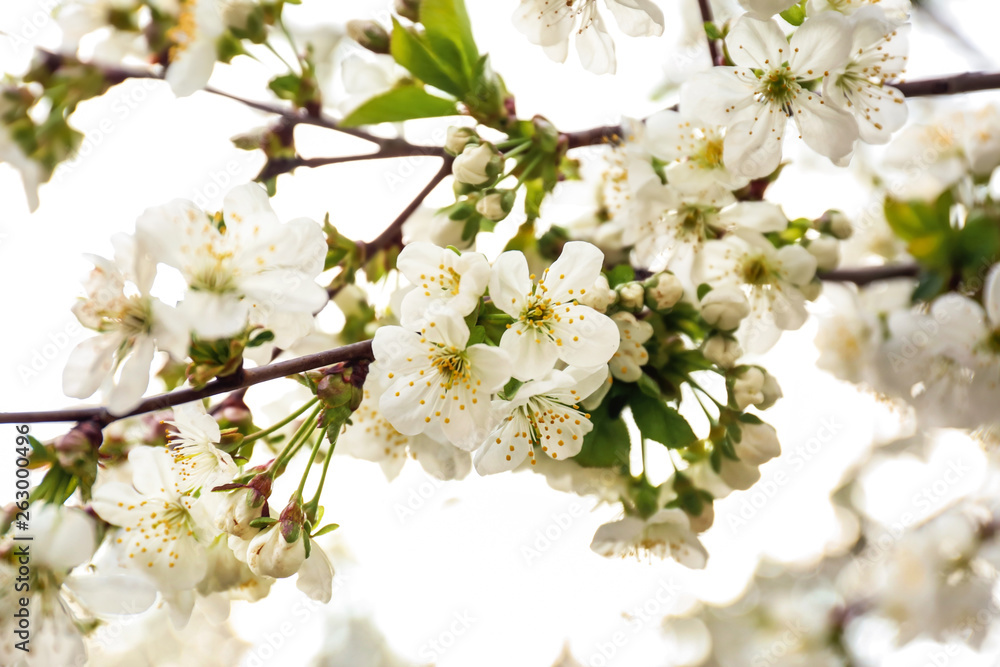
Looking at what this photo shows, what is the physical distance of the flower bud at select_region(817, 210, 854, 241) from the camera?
872 millimetres

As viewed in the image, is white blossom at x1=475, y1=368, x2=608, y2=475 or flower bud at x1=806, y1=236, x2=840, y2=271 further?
flower bud at x1=806, y1=236, x2=840, y2=271

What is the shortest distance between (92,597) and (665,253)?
29.2 inches

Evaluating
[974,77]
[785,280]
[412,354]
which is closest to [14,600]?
[412,354]

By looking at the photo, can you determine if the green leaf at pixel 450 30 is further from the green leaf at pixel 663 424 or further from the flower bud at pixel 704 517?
the flower bud at pixel 704 517

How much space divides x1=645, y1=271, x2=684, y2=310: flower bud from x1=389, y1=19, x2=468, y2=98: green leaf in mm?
323

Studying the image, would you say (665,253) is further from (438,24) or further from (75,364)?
(75,364)

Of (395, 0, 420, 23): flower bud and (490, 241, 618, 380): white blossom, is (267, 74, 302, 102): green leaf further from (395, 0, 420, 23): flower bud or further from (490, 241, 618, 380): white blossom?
(490, 241, 618, 380): white blossom

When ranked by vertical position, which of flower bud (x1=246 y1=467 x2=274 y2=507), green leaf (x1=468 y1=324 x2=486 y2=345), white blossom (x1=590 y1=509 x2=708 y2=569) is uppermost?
green leaf (x1=468 y1=324 x2=486 y2=345)

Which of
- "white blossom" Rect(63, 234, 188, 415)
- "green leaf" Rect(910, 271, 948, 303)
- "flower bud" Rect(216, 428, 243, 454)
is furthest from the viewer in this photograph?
"green leaf" Rect(910, 271, 948, 303)

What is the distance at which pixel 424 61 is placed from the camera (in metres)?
0.82

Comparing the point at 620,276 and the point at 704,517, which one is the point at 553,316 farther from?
the point at 704,517

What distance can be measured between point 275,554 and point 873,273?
0.93 meters

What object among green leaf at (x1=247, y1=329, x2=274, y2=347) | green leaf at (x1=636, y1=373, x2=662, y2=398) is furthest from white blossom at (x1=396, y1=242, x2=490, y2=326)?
green leaf at (x1=636, y1=373, x2=662, y2=398)

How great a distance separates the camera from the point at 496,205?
0.74 m
